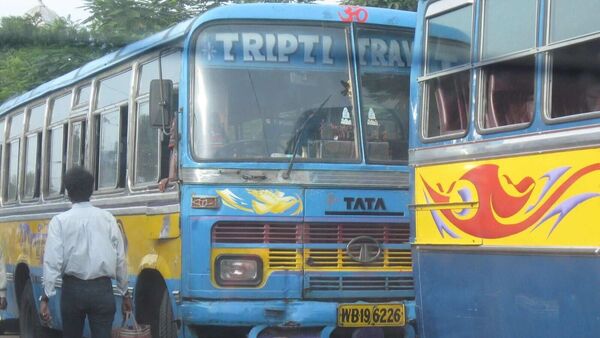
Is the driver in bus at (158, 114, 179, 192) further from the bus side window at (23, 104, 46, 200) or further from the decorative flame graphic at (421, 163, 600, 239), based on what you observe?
the bus side window at (23, 104, 46, 200)

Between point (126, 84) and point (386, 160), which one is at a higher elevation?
point (126, 84)

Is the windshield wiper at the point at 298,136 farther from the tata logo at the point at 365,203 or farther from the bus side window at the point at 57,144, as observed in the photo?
the bus side window at the point at 57,144

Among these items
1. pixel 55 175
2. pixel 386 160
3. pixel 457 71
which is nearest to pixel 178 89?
pixel 386 160

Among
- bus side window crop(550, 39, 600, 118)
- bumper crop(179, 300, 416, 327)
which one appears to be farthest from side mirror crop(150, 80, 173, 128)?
bus side window crop(550, 39, 600, 118)

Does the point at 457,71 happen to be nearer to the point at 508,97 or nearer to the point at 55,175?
the point at 508,97

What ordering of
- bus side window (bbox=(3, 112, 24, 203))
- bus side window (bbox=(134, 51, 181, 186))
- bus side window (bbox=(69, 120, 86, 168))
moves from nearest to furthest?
bus side window (bbox=(134, 51, 181, 186)), bus side window (bbox=(69, 120, 86, 168)), bus side window (bbox=(3, 112, 24, 203))

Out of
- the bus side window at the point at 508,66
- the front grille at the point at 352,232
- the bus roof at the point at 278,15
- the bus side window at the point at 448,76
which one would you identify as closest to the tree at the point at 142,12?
the bus roof at the point at 278,15

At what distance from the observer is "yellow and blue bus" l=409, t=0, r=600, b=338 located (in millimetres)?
5367

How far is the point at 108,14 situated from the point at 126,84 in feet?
21.9

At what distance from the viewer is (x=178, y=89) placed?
7.93 m

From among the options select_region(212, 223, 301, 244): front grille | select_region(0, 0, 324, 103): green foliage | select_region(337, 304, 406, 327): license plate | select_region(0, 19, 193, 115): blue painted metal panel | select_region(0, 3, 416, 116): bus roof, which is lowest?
select_region(337, 304, 406, 327): license plate

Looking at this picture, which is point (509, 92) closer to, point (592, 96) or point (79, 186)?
point (592, 96)

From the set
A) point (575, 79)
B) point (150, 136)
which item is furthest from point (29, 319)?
point (575, 79)

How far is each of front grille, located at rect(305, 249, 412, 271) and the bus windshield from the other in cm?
70
